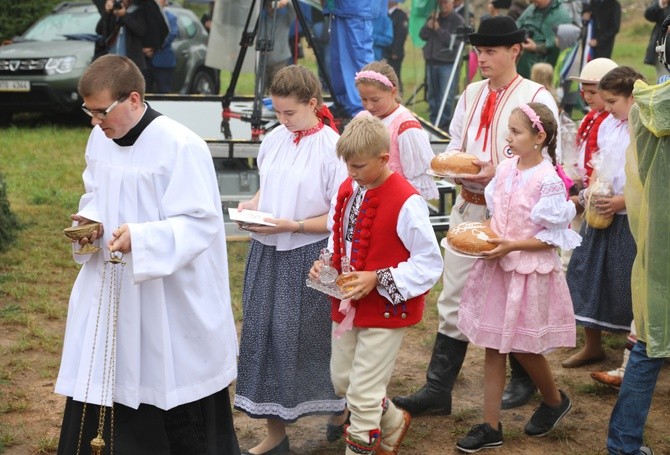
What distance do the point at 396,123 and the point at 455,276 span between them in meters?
0.84

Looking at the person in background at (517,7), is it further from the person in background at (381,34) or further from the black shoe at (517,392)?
the black shoe at (517,392)

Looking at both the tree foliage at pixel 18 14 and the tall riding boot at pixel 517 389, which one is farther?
the tree foliage at pixel 18 14

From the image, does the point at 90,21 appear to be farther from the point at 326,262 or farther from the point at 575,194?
the point at 326,262

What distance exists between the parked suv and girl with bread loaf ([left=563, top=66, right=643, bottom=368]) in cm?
915

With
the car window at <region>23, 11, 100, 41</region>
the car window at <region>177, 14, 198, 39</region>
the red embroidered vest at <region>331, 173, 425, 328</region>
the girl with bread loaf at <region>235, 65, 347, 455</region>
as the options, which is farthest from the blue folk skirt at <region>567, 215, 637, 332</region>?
the car window at <region>23, 11, 100, 41</region>

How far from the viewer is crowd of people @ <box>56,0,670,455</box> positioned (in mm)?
3855

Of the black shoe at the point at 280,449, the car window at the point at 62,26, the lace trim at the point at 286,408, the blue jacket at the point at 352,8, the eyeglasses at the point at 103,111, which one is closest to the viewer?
the eyeglasses at the point at 103,111

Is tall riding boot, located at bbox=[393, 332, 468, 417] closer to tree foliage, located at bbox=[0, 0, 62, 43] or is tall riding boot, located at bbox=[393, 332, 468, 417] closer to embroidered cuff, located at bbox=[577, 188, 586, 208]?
embroidered cuff, located at bbox=[577, 188, 586, 208]

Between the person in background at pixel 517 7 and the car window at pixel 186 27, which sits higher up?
the person in background at pixel 517 7

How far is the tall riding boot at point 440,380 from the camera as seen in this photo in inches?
211

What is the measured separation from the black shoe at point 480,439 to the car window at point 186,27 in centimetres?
1108

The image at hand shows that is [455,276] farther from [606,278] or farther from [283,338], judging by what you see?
[606,278]

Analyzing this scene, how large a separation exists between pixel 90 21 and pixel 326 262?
11801 millimetres

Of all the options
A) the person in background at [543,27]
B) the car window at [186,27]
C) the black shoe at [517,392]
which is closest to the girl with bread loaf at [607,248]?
the black shoe at [517,392]
